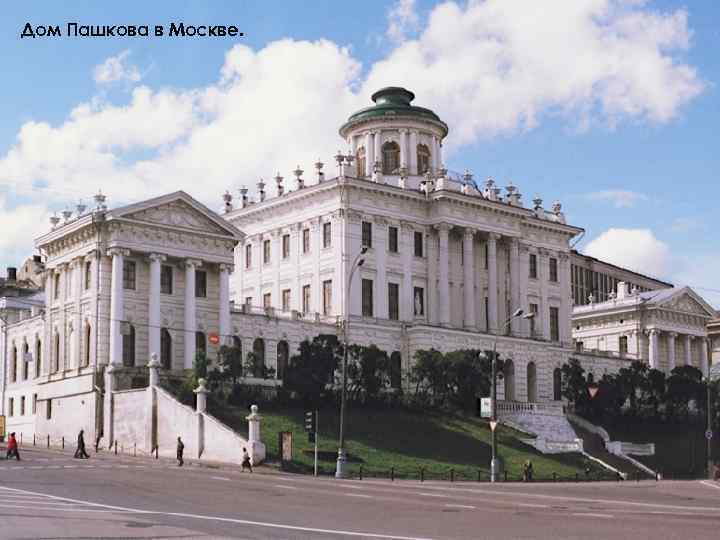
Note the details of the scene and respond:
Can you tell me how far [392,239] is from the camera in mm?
91000

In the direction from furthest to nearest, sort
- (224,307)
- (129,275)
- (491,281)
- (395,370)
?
(491,281) < (395,370) < (224,307) < (129,275)

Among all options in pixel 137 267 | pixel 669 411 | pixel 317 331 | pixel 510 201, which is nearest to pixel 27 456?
pixel 137 267

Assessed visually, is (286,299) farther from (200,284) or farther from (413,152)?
(413,152)

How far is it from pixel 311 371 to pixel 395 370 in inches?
510

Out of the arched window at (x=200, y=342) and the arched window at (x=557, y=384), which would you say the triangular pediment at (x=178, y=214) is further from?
the arched window at (x=557, y=384)

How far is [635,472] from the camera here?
254 ft

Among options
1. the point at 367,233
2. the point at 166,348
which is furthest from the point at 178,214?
the point at 367,233

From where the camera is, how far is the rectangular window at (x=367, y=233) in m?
89.0


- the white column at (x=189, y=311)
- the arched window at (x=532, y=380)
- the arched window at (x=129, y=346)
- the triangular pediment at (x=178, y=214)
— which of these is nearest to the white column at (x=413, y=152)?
the arched window at (x=532, y=380)

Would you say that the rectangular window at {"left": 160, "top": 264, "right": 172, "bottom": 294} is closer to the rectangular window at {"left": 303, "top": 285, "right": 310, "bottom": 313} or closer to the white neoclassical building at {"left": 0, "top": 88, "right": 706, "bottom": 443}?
the white neoclassical building at {"left": 0, "top": 88, "right": 706, "bottom": 443}

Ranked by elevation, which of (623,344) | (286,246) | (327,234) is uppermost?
(327,234)

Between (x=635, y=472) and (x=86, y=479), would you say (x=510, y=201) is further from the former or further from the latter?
(x=86, y=479)

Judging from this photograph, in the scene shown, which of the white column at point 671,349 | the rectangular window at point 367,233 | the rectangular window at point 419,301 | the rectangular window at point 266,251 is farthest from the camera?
the white column at point 671,349

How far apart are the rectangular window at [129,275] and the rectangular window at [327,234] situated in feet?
58.4
